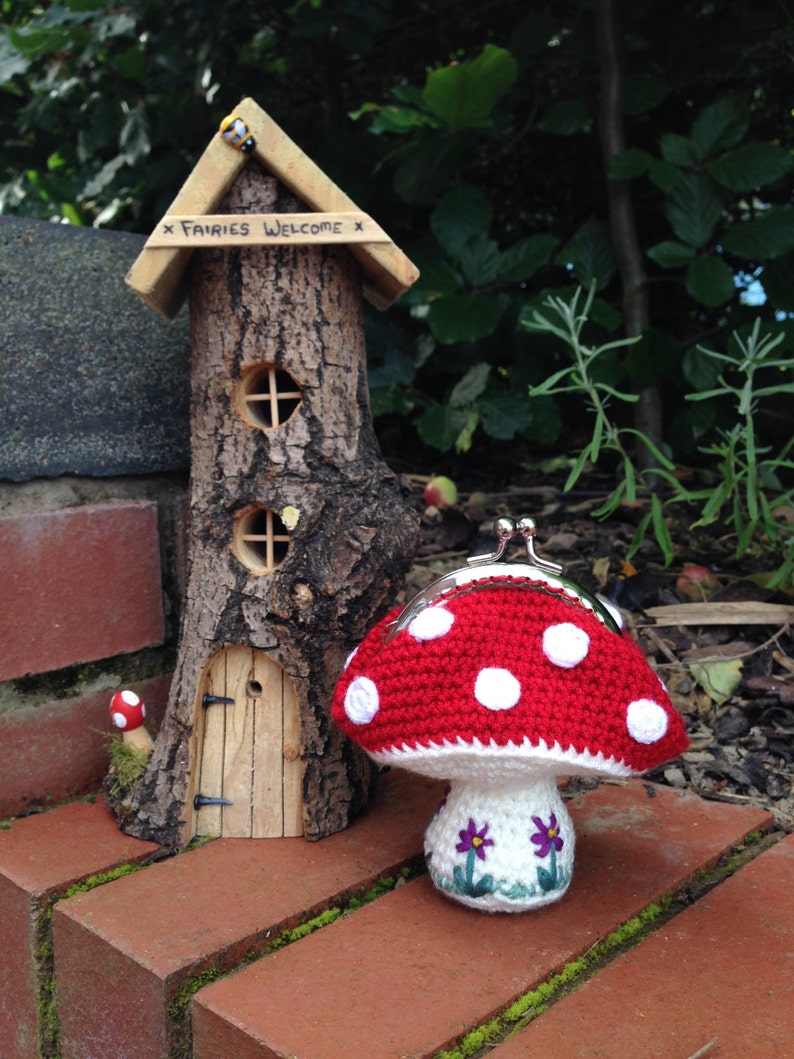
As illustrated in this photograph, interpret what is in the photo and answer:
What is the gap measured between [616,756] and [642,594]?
2.93 feet

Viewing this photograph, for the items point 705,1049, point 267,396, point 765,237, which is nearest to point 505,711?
point 705,1049

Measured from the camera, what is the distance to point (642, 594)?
1987mm

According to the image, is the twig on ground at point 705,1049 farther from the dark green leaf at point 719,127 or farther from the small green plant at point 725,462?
the dark green leaf at point 719,127

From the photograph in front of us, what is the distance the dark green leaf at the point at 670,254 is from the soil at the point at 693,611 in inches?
22.3

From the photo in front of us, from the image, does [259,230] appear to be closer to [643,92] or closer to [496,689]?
[496,689]

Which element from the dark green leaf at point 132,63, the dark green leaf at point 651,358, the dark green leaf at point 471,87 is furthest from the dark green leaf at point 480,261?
the dark green leaf at point 132,63

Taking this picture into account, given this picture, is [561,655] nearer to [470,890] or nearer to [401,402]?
[470,890]

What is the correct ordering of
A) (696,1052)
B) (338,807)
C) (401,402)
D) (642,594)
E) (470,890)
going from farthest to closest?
(401,402)
(642,594)
(338,807)
(470,890)
(696,1052)

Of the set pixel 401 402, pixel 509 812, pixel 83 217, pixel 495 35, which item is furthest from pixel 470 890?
pixel 495 35

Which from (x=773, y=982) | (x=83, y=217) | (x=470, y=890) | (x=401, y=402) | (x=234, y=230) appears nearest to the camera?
(x=773, y=982)

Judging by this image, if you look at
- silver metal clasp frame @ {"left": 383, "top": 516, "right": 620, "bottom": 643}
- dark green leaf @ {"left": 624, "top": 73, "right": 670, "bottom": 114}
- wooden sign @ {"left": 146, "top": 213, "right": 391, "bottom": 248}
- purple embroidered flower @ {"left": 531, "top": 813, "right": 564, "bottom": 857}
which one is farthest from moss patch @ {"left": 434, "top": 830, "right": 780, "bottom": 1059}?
dark green leaf @ {"left": 624, "top": 73, "right": 670, "bottom": 114}

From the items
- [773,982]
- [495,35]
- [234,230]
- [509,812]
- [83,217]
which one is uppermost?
[495,35]

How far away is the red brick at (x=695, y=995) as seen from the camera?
97cm

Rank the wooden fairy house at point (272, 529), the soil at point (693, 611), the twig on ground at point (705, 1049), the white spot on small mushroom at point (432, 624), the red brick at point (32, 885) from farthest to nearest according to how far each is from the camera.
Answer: the soil at point (693, 611), the wooden fairy house at point (272, 529), the red brick at point (32, 885), the white spot on small mushroom at point (432, 624), the twig on ground at point (705, 1049)
